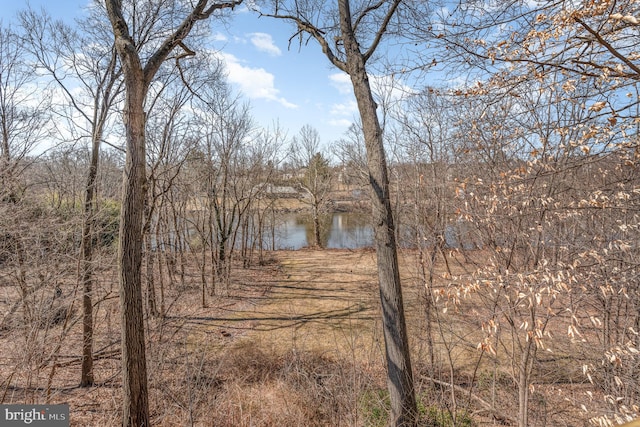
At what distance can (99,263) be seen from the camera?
482 cm

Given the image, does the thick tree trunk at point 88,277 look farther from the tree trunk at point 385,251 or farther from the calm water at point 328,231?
the calm water at point 328,231

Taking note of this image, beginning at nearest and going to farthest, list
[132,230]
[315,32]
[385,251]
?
[132,230], [385,251], [315,32]

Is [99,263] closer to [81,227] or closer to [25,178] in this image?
[81,227]

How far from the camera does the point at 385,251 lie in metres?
3.94

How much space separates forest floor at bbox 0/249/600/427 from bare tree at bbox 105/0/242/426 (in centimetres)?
58

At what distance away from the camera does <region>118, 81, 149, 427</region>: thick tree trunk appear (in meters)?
3.55

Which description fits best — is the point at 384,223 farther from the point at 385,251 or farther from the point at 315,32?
the point at 315,32

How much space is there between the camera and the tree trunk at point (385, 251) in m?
3.75

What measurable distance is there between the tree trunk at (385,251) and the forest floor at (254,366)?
0.28 m

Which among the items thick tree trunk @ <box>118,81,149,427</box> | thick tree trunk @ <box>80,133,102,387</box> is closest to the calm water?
thick tree trunk @ <box>80,133,102,387</box>

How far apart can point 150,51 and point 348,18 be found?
13.0 ft

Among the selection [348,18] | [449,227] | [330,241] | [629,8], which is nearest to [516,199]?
[449,227]

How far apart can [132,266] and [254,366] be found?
3.46m

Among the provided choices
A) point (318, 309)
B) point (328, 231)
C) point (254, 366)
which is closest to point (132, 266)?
point (254, 366)
